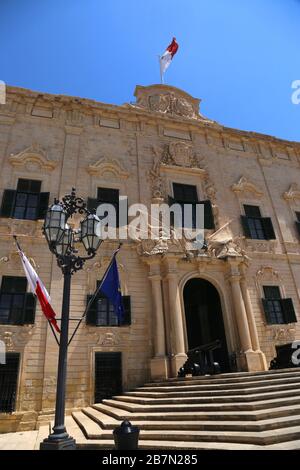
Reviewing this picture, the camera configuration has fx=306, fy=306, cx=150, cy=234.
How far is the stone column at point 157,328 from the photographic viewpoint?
1094cm

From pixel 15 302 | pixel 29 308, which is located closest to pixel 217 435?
pixel 29 308

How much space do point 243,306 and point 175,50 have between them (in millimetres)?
15887

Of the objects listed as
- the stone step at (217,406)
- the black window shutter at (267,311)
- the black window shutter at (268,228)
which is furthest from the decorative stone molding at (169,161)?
the stone step at (217,406)

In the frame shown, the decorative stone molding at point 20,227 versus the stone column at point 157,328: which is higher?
the decorative stone molding at point 20,227

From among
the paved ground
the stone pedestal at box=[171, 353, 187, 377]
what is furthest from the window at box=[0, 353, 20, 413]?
the stone pedestal at box=[171, 353, 187, 377]

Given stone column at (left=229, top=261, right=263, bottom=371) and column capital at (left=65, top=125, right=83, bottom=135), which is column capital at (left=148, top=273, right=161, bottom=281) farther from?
column capital at (left=65, top=125, right=83, bottom=135)

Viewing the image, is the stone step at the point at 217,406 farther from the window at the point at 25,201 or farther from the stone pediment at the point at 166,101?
the stone pediment at the point at 166,101

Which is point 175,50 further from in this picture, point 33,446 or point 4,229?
point 33,446

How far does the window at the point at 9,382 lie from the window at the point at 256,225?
11.5 metres

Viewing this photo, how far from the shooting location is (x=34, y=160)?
13.9 metres

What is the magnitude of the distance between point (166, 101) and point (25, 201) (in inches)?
420

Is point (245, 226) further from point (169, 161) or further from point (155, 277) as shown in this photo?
point (155, 277)

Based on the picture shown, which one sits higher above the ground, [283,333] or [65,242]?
[65,242]

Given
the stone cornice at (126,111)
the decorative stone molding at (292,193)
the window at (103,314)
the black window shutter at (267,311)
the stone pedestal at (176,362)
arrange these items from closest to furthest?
the stone pedestal at (176,362)
the window at (103,314)
the black window shutter at (267,311)
the stone cornice at (126,111)
the decorative stone molding at (292,193)
